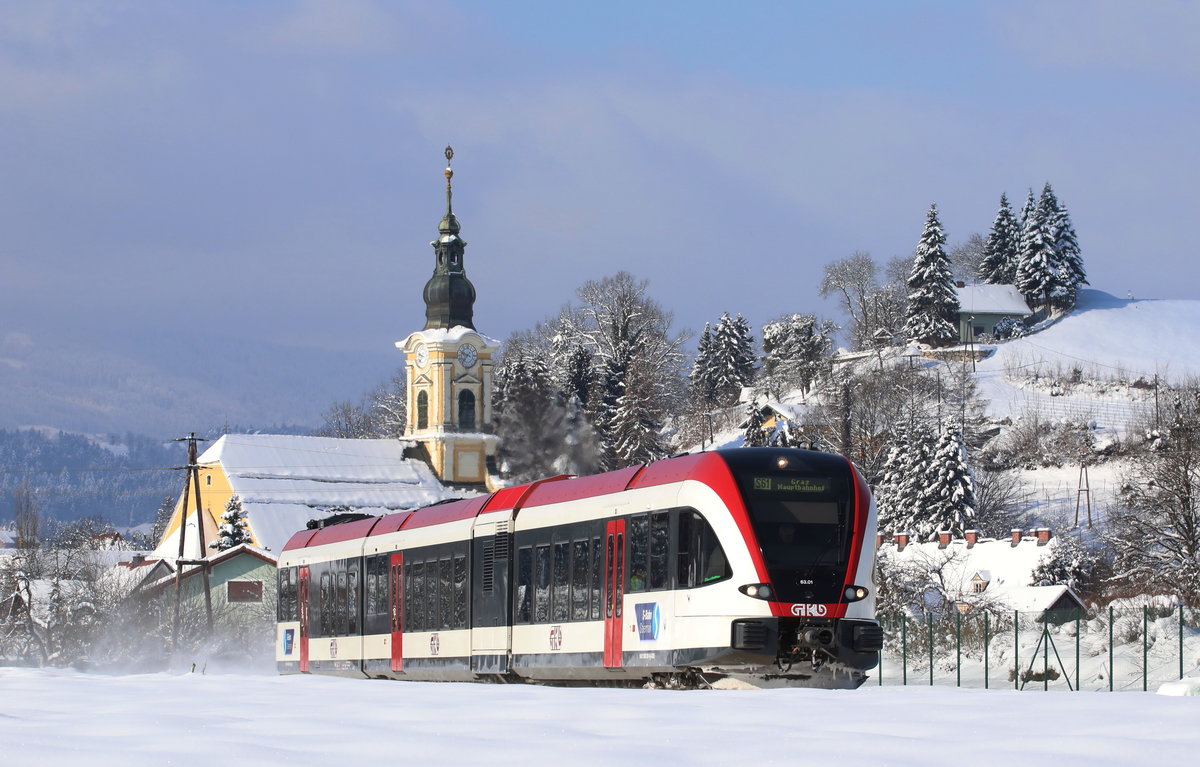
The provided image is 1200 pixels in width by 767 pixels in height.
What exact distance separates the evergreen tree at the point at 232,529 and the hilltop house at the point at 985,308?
227 ft

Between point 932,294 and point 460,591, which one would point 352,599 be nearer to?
point 460,591

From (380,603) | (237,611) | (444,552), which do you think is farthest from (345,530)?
(237,611)

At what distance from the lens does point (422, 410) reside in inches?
3784

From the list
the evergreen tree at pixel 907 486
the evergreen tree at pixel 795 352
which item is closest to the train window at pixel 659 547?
the evergreen tree at pixel 907 486

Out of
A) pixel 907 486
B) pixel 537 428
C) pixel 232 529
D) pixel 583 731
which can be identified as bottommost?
pixel 232 529

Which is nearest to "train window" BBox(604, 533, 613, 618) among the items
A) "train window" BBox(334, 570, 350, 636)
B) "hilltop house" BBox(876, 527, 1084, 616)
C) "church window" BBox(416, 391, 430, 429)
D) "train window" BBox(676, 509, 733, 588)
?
"train window" BBox(676, 509, 733, 588)

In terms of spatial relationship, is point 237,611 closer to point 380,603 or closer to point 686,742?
point 380,603

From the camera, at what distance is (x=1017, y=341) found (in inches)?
4973

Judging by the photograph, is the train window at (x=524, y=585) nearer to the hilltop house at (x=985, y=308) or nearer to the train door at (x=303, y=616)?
the train door at (x=303, y=616)

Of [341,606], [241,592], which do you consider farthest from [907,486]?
[341,606]

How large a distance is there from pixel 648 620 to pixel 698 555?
1.16 m

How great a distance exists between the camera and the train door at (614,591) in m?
19.8

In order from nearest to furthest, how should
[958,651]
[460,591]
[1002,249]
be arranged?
[460,591], [958,651], [1002,249]

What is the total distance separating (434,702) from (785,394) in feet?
375
